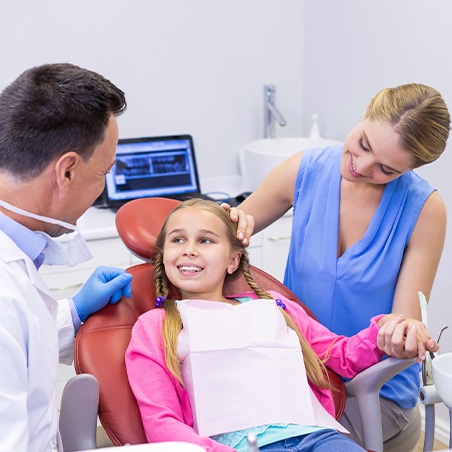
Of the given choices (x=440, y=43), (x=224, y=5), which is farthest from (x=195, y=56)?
(x=440, y=43)

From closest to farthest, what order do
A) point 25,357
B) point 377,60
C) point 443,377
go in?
point 25,357
point 443,377
point 377,60

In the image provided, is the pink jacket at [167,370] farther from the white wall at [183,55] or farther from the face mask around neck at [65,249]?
the white wall at [183,55]

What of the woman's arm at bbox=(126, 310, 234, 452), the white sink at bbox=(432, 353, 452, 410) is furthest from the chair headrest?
the white sink at bbox=(432, 353, 452, 410)

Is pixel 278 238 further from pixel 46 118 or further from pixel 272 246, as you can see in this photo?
pixel 46 118

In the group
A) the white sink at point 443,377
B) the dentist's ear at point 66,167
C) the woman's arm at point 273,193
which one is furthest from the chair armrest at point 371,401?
the dentist's ear at point 66,167

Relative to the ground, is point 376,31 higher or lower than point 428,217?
higher

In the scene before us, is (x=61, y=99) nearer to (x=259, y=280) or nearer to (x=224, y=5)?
(x=259, y=280)

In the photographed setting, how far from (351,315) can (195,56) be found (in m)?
1.51

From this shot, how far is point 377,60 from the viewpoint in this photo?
2.62 metres

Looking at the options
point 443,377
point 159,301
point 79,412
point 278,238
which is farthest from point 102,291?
point 278,238

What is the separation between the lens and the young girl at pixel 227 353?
4.63 ft

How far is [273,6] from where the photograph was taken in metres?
2.96

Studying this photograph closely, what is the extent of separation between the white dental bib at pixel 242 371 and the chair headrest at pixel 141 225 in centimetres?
17

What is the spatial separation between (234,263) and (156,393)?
0.43 m
